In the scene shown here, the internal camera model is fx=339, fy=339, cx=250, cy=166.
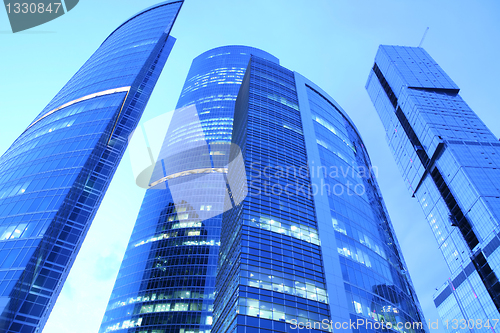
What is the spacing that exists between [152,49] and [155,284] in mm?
74169

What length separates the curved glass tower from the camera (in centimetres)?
8875

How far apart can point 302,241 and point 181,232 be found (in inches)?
2389

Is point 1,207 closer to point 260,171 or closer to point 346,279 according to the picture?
point 260,171

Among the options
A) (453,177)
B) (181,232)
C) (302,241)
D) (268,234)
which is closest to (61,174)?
(181,232)

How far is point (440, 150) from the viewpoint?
494ft

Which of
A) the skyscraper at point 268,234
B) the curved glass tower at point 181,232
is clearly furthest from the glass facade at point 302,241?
the curved glass tower at point 181,232

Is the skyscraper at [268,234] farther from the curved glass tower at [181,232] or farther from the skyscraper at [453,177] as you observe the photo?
the skyscraper at [453,177]

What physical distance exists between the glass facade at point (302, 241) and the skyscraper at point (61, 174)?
29.6m

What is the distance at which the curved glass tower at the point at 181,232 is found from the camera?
88750mm

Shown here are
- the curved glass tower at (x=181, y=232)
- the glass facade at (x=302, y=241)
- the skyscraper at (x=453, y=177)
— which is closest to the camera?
the glass facade at (x=302, y=241)

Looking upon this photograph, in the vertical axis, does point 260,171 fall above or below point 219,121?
below

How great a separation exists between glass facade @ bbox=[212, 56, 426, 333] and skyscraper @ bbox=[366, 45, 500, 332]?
206ft

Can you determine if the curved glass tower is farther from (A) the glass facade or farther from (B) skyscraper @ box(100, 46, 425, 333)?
(A) the glass facade

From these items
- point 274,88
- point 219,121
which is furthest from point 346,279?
point 219,121
